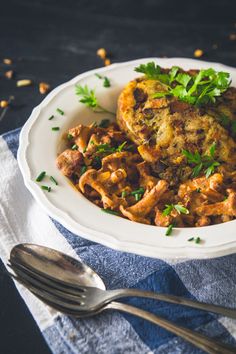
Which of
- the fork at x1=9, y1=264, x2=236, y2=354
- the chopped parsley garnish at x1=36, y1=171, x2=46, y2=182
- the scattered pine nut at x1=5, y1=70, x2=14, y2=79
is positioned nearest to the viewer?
the fork at x1=9, y1=264, x2=236, y2=354

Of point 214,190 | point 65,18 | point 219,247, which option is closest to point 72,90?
point 214,190

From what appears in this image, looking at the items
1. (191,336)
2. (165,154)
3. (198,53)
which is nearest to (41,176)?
(165,154)

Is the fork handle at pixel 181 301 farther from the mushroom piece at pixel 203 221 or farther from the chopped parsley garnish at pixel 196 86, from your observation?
the chopped parsley garnish at pixel 196 86

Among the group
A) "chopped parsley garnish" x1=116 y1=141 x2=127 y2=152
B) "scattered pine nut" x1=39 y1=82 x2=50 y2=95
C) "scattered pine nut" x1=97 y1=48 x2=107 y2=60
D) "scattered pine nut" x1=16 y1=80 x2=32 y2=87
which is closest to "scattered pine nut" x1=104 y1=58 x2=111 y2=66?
"scattered pine nut" x1=97 y1=48 x2=107 y2=60

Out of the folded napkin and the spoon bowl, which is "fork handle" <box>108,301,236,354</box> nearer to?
the folded napkin

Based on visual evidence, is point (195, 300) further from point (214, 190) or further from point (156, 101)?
point (156, 101)

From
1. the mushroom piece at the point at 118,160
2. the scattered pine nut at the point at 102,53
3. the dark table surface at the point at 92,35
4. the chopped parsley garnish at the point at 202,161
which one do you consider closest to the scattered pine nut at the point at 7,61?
the dark table surface at the point at 92,35
